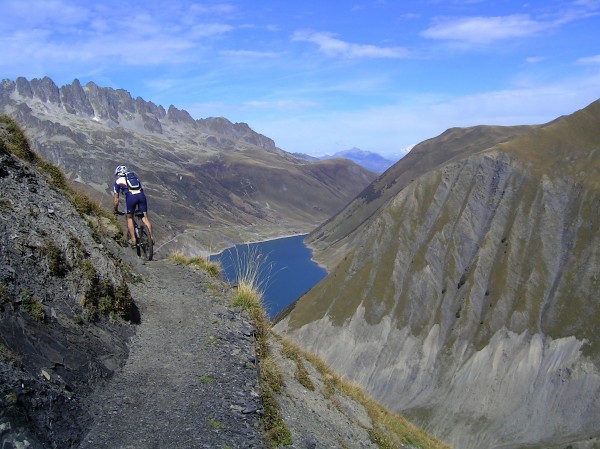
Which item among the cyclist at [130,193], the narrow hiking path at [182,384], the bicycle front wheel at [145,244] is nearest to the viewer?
the narrow hiking path at [182,384]

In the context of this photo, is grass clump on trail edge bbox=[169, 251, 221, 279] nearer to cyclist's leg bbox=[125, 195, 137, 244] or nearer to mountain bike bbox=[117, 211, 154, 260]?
mountain bike bbox=[117, 211, 154, 260]

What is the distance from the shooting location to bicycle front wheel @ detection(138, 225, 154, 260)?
18953 millimetres

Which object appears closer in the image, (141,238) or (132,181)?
(132,181)

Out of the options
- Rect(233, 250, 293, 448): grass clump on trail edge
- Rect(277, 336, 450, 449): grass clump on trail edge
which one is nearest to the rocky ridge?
Rect(233, 250, 293, 448): grass clump on trail edge

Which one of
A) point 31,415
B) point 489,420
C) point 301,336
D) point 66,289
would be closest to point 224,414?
point 31,415

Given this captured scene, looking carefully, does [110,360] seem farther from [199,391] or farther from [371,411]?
[371,411]

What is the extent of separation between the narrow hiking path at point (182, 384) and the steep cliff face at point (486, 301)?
85585 mm

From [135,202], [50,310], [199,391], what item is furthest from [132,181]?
[199,391]

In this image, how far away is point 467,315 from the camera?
129 meters

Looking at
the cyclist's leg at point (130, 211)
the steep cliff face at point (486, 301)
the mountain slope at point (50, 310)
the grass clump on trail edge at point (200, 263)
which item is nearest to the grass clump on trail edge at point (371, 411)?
the grass clump on trail edge at point (200, 263)

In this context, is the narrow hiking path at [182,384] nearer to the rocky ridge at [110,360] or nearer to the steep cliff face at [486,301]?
the rocky ridge at [110,360]

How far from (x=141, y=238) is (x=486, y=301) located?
408 feet

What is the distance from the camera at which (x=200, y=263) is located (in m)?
19.6

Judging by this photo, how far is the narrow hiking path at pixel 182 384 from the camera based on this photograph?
26.8 ft
